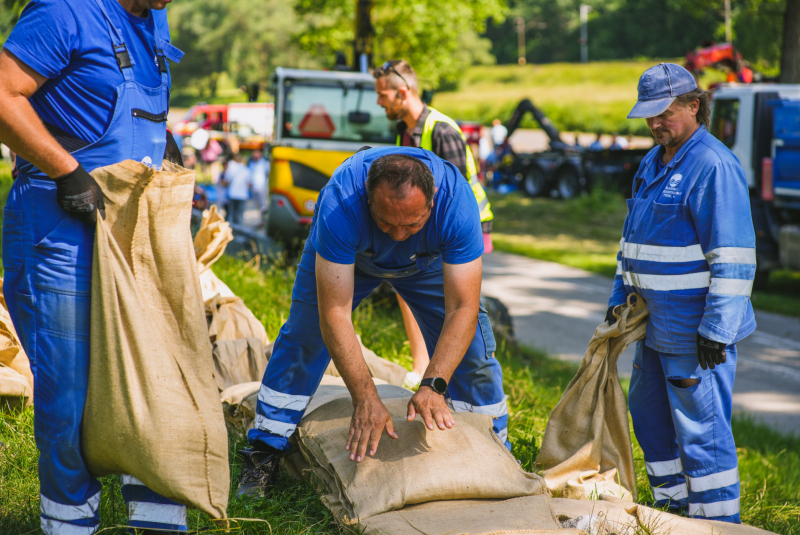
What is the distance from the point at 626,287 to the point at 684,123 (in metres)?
0.76

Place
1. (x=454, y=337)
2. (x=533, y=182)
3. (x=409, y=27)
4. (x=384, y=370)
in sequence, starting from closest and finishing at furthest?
(x=454, y=337) → (x=384, y=370) → (x=533, y=182) → (x=409, y=27)

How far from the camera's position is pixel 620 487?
10.1 feet

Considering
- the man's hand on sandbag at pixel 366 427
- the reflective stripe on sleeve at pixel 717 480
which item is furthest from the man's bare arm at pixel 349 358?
the reflective stripe on sleeve at pixel 717 480

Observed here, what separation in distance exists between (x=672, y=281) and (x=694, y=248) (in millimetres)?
158

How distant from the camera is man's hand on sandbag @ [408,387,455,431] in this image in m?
2.46

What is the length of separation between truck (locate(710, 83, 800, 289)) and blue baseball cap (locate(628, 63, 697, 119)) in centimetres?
632

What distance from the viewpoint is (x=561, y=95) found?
51219 millimetres

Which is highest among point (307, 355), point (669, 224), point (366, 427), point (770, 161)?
point (770, 161)

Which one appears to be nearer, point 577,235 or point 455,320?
point 455,320

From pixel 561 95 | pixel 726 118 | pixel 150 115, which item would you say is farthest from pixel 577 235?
pixel 561 95

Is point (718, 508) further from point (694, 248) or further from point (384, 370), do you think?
point (384, 370)

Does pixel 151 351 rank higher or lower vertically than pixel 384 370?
higher

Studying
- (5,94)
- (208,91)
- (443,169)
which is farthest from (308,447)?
(208,91)

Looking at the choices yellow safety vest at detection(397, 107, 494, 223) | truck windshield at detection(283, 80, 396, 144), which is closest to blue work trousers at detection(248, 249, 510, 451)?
yellow safety vest at detection(397, 107, 494, 223)
